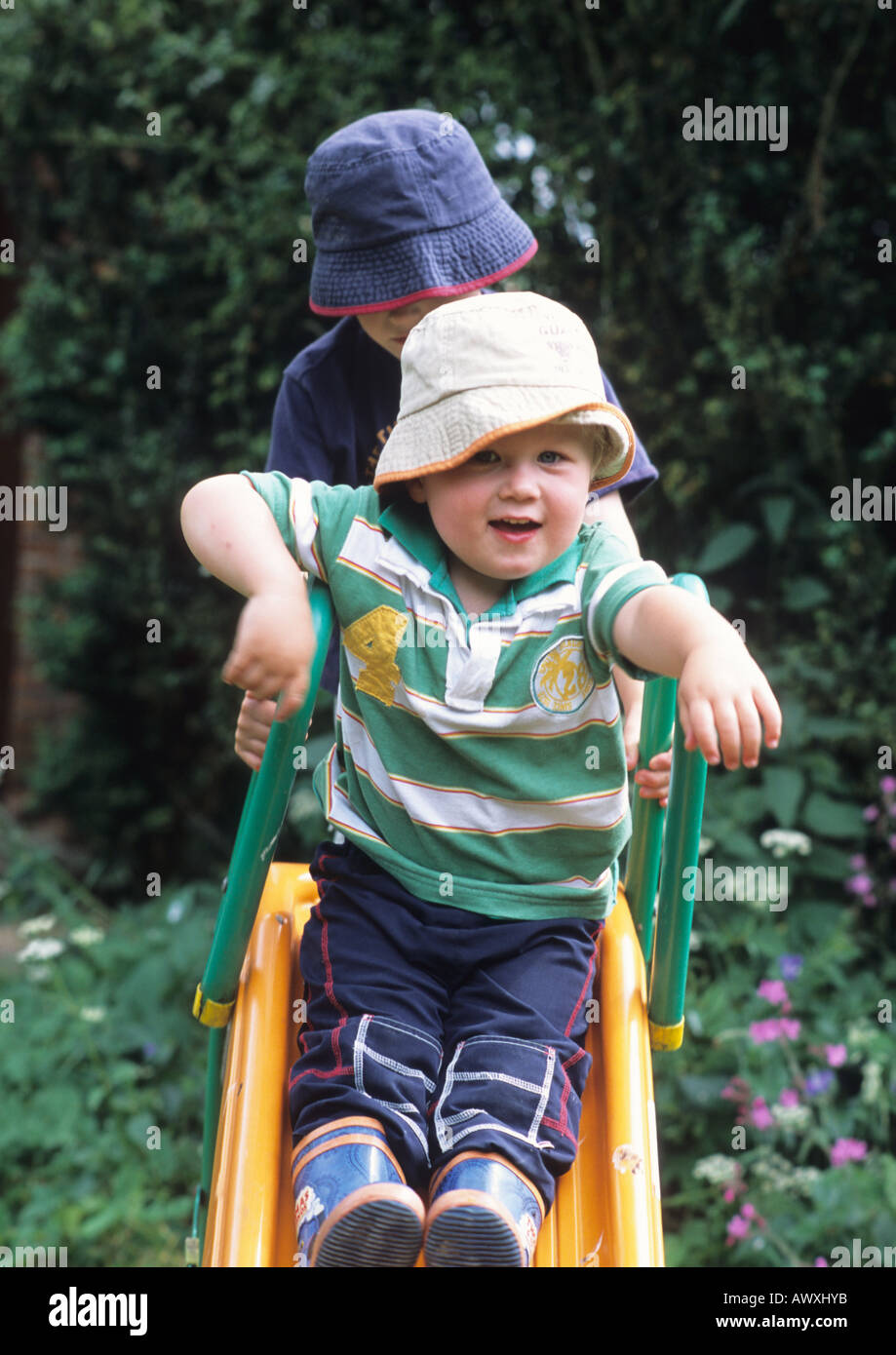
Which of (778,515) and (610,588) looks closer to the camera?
(610,588)

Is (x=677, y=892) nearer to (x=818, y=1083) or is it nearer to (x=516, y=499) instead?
(x=516, y=499)

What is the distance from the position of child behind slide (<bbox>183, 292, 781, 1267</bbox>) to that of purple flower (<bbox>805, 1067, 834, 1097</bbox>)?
3.41ft

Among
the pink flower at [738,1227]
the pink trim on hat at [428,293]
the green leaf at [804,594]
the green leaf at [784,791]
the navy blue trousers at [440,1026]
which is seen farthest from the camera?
the green leaf at [804,594]

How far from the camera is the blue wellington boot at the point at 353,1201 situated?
1264 millimetres

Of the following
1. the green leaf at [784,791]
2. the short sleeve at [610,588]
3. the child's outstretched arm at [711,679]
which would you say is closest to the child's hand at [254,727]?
the short sleeve at [610,588]

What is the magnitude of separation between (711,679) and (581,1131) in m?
0.66

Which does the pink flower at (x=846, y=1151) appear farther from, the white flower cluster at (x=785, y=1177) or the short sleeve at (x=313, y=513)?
the short sleeve at (x=313, y=513)

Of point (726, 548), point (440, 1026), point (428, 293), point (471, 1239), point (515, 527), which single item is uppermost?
point (726, 548)

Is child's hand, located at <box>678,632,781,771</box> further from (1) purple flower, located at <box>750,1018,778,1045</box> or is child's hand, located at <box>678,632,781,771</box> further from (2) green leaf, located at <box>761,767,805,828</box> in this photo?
(2) green leaf, located at <box>761,767,805,828</box>

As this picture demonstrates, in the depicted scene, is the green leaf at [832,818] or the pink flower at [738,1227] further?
the green leaf at [832,818]

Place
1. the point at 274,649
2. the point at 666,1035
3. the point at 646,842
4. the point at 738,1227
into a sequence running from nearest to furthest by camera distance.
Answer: the point at 274,649 → the point at 666,1035 → the point at 646,842 → the point at 738,1227

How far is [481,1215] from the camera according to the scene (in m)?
1.26

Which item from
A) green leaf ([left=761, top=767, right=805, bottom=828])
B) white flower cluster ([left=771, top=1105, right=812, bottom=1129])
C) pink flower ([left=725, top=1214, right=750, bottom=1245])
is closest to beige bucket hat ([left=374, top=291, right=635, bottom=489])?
white flower cluster ([left=771, top=1105, right=812, bottom=1129])

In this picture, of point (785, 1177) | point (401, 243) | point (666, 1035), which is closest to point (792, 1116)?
point (785, 1177)
